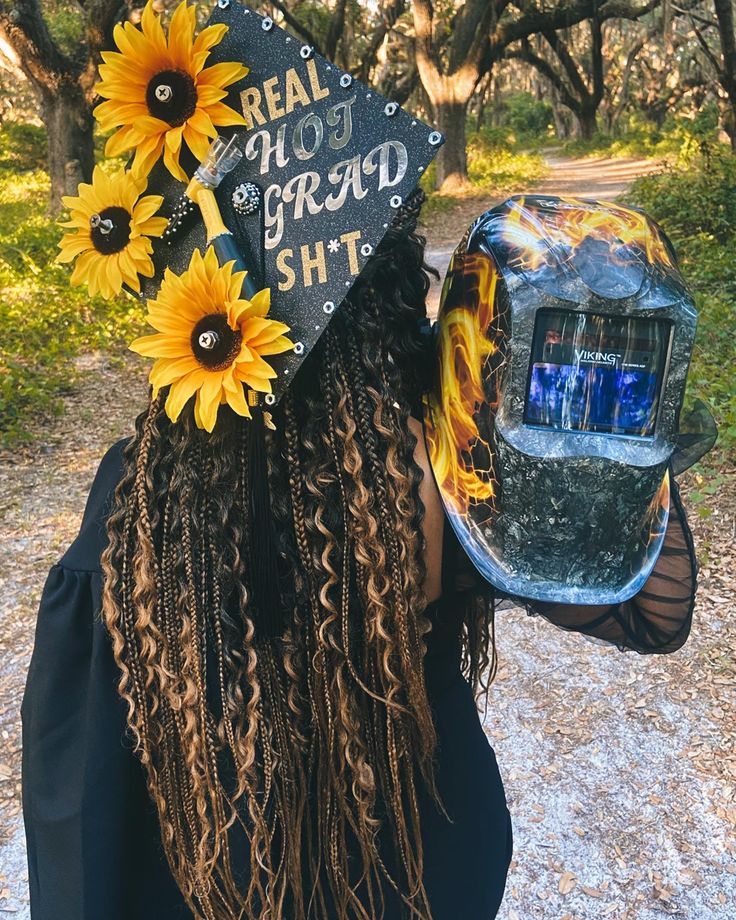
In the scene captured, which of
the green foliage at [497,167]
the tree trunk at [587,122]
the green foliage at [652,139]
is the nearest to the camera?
the green foliage at [652,139]

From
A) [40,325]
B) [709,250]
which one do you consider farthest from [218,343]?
[709,250]

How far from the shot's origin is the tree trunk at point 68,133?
1027 centimetres

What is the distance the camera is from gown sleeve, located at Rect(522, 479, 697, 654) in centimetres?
137

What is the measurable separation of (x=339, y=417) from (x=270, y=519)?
0.17 m

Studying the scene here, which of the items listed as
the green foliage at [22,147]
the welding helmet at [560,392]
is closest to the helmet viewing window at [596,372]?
the welding helmet at [560,392]

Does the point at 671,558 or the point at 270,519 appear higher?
the point at 270,519

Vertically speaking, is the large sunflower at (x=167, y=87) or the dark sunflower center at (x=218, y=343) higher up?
the large sunflower at (x=167, y=87)

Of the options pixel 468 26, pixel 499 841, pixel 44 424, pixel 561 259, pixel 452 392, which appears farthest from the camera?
pixel 468 26

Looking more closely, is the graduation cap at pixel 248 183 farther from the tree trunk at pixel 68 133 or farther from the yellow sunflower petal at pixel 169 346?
the tree trunk at pixel 68 133

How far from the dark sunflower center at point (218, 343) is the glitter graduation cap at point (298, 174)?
50 millimetres

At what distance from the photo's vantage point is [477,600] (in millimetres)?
1420

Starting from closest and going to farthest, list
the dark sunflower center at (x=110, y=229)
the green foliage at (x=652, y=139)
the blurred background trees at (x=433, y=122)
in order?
1. the dark sunflower center at (x=110, y=229)
2. the blurred background trees at (x=433, y=122)
3. the green foliage at (x=652, y=139)

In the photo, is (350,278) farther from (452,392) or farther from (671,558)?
(671,558)

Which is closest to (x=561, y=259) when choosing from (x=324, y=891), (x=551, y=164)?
(x=324, y=891)
